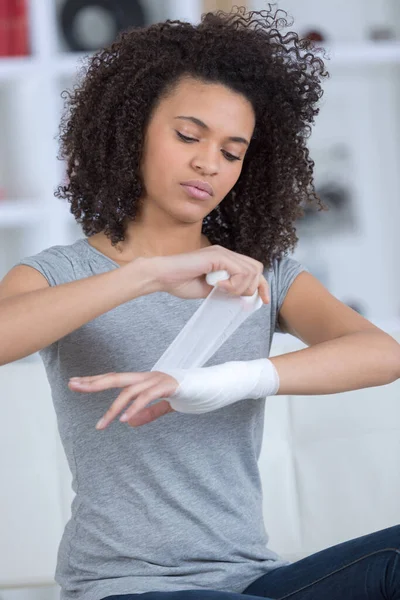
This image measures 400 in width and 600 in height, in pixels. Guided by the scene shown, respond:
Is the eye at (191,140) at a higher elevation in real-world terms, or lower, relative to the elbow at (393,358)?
higher

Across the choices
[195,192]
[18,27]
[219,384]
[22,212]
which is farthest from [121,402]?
[18,27]

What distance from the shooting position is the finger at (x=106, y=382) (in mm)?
1130

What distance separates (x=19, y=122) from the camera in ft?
10.8

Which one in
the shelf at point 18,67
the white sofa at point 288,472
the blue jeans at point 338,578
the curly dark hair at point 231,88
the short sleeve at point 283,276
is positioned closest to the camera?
the blue jeans at point 338,578

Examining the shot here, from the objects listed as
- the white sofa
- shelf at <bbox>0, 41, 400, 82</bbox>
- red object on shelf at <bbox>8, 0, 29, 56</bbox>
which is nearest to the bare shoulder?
the white sofa

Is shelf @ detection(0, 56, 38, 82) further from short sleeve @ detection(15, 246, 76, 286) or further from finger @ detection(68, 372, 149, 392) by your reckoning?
finger @ detection(68, 372, 149, 392)

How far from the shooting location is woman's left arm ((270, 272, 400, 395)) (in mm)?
1365

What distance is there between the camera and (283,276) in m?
1.61

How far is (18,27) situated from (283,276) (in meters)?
1.97

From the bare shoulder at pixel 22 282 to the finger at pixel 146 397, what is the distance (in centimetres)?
28

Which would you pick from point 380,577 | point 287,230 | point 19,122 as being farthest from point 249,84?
point 19,122

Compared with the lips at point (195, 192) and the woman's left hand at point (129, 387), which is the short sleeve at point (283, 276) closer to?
the lips at point (195, 192)

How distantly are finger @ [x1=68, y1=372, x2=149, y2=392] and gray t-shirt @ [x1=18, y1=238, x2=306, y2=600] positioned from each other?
273mm

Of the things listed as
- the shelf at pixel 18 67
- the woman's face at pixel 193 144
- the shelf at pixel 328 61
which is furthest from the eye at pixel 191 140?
the shelf at pixel 18 67
